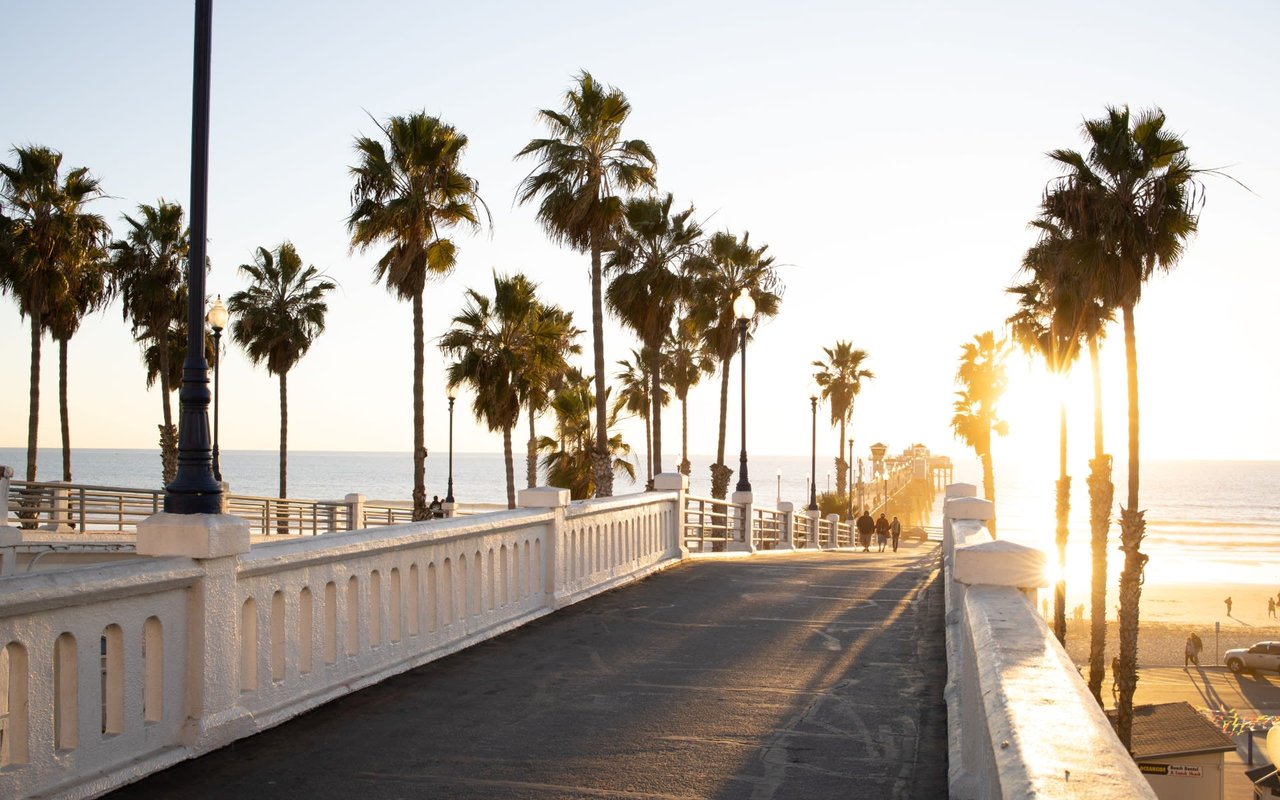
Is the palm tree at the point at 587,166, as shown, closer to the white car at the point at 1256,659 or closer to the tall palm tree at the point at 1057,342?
the tall palm tree at the point at 1057,342

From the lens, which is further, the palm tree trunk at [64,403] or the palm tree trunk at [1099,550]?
the palm tree trunk at [64,403]

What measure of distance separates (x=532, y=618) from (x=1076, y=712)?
8.20 meters

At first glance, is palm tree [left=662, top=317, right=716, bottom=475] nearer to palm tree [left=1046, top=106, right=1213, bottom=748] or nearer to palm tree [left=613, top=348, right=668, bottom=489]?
palm tree [left=613, top=348, right=668, bottom=489]

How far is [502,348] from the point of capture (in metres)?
42.8

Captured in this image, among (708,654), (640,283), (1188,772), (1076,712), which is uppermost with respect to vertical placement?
(640,283)

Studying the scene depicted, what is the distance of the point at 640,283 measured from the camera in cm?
3750

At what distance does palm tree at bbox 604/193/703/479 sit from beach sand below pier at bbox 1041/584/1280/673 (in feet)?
67.7

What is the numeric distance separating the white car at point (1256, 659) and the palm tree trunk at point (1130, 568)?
58.3 feet

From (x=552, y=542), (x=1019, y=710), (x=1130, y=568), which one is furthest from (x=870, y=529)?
(x=1019, y=710)

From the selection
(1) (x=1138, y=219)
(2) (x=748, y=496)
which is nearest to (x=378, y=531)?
(2) (x=748, y=496)

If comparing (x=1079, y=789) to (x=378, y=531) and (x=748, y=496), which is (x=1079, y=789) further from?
(x=748, y=496)

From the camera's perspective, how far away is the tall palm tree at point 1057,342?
1400 inches

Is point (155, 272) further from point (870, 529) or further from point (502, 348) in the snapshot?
point (870, 529)

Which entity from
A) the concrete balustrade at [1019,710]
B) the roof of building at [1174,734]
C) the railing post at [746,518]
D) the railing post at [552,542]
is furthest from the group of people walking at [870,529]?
the concrete balustrade at [1019,710]
